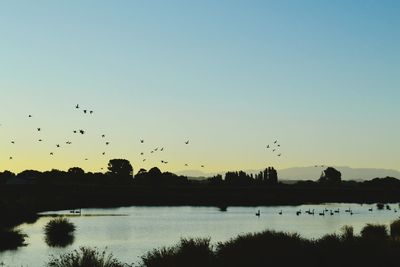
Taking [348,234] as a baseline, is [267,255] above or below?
below

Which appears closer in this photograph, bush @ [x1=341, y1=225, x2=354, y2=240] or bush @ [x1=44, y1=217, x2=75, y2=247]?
bush @ [x1=341, y1=225, x2=354, y2=240]

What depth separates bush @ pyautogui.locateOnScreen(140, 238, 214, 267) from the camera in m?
30.9

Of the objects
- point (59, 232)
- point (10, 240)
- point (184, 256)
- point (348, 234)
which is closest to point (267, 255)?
point (184, 256)

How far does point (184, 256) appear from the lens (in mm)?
32375

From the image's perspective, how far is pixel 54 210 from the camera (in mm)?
152750

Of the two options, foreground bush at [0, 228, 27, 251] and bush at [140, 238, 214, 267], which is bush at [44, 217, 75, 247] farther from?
bush at [140, 238, 214, 267]

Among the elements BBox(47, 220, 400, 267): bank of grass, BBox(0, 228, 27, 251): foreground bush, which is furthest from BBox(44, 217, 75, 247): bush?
BBox(47, 220, 400, 267): bank of grass

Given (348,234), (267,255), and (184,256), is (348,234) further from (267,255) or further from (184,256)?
(184,256)

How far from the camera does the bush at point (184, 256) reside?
1216 inches

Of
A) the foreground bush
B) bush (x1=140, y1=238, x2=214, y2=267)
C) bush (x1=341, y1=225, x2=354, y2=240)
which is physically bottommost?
the foreground bush

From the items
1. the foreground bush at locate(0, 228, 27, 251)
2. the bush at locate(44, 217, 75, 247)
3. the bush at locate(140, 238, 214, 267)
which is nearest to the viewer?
the bush at locate(140, 238, 214, 267)

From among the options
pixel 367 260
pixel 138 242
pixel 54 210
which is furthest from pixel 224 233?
pixel 54 210

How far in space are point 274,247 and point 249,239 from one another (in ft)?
12.0

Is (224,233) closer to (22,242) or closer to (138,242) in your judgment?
(138,242)
